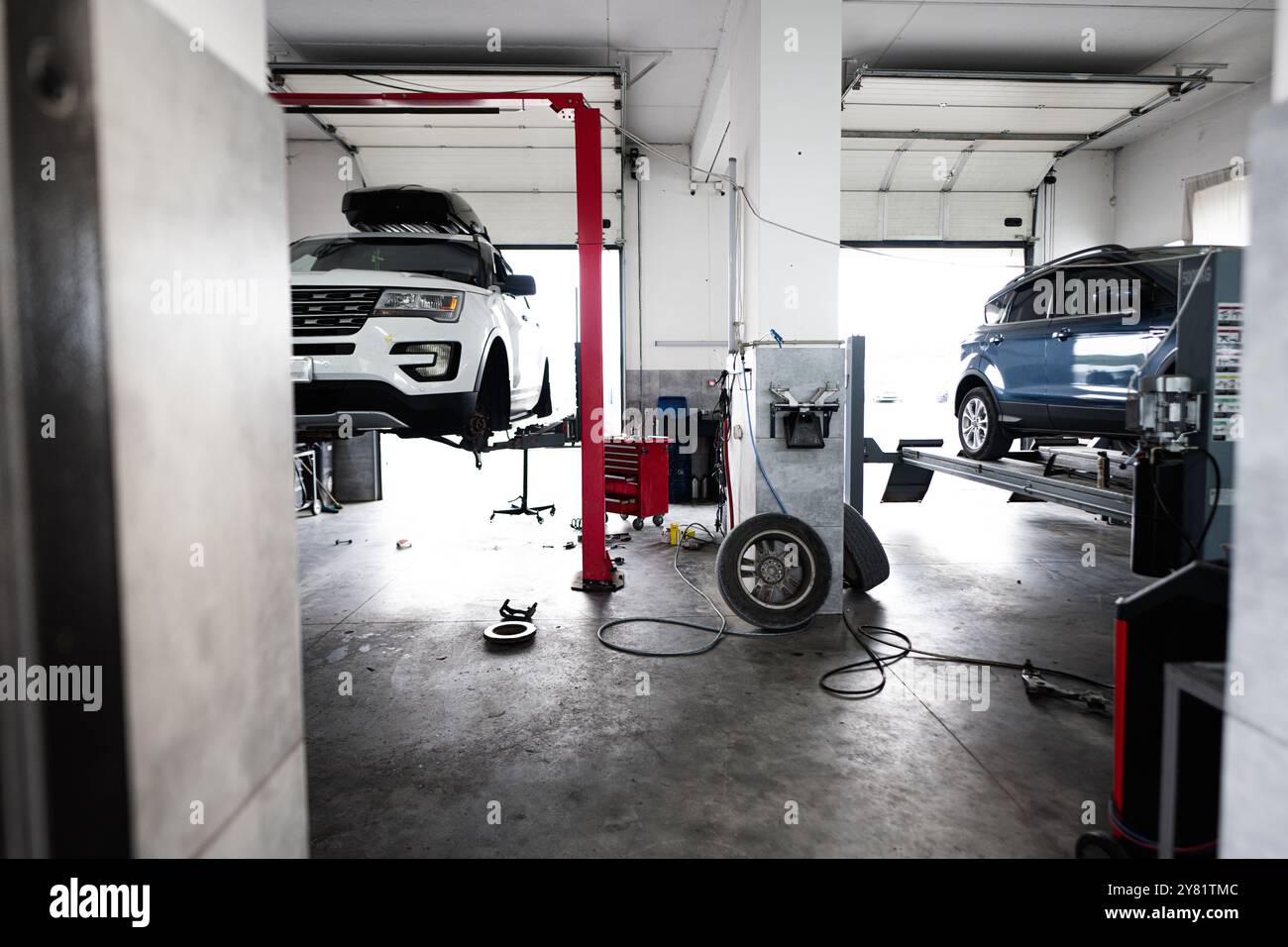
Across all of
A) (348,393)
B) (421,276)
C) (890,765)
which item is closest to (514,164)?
(421,276)

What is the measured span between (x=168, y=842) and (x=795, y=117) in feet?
15.2

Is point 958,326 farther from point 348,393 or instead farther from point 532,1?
point 348,393

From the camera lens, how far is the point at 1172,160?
917 cm

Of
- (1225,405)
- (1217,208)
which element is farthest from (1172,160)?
(1225,405)

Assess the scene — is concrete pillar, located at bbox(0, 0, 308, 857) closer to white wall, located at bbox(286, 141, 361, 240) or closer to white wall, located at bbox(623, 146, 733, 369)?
white wall, located at bbox(623, 146, 733, 369)

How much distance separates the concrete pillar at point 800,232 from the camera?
Result: 4.38m

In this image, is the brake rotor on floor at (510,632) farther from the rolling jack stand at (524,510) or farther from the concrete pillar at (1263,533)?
the rolling jack stand at (524,510)

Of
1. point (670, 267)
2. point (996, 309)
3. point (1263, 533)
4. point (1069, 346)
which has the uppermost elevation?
point (670, 267)

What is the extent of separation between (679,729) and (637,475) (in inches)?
151

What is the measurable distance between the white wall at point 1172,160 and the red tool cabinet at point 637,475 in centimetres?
759

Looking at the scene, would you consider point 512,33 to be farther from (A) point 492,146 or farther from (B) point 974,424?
(B) point 974,424

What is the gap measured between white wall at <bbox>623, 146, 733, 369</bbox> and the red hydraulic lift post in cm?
509

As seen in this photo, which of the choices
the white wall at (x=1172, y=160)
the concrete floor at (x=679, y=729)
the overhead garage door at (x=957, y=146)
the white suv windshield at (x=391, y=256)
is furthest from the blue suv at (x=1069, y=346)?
the white wall at (x=1172, y=160)

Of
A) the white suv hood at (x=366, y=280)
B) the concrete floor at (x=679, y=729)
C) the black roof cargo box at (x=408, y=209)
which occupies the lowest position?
the concrete floor at (x=679, y=729)
